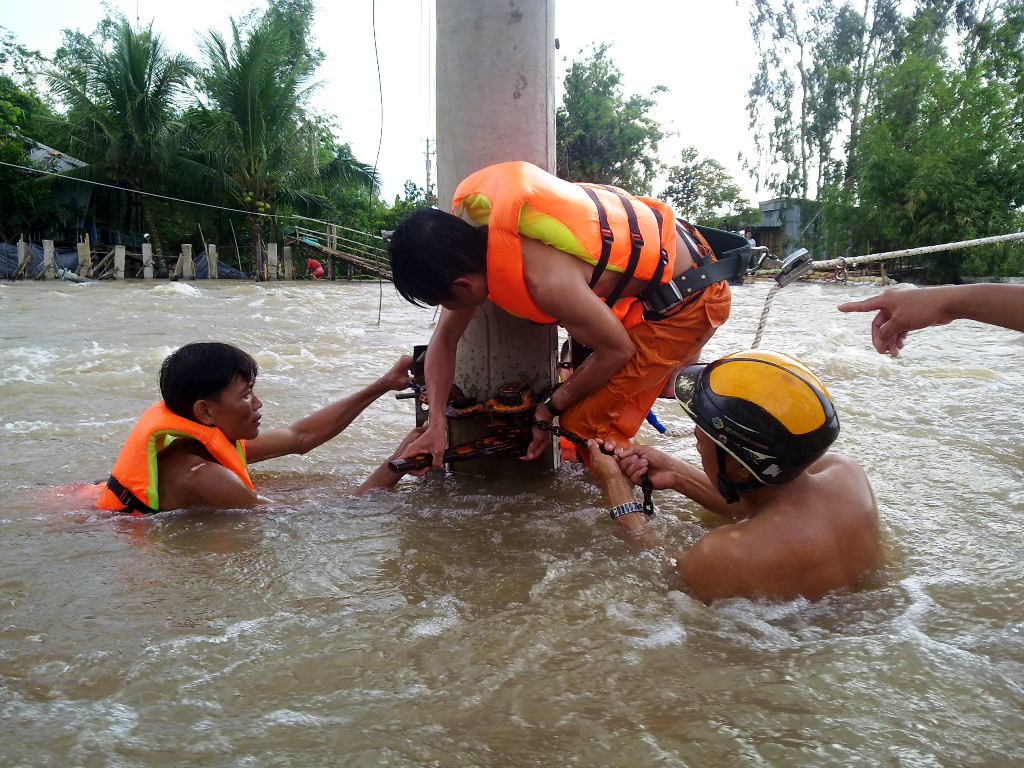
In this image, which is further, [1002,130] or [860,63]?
[860,63]

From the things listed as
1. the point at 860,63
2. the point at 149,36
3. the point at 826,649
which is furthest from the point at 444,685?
the point at 860,63

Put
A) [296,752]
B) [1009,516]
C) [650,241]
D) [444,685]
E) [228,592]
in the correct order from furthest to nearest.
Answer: [1009,516] → [650,241] → [228,592] → [444,685] → [296,752]

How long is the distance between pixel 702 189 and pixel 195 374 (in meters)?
43.8

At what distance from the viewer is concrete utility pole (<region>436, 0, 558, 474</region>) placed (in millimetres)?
3521

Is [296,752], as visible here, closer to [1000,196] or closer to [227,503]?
[227,503]

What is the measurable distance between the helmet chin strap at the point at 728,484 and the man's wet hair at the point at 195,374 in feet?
6.46

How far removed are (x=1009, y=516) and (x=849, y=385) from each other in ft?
12.1

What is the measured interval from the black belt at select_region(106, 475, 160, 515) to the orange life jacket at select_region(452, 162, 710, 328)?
173cm

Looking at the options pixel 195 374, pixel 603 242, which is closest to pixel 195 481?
pixel 195 374

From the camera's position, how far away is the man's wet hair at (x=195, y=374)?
3213 millimetres

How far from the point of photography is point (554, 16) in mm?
3664

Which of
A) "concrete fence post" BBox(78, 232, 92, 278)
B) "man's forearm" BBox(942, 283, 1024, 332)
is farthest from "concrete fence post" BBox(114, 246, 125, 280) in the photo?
"man's forearm" BBox(942, 283, 1024, 332)

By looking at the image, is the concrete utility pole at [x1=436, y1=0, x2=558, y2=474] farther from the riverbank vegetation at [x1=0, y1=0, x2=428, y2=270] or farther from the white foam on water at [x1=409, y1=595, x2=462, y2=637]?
the riverbank vegetation at [x1=0, y1=0, x2=428, y2=270]

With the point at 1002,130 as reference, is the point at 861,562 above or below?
below
